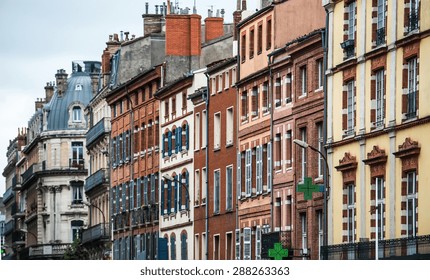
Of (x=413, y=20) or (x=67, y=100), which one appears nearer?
(x=413, y=20)

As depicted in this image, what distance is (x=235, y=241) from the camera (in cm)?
6875

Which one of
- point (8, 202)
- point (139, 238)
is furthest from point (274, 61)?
point (8, 202)

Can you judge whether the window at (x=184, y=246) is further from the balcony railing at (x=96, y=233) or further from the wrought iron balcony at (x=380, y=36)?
the wrought iron balcony at (x=380, y=36)

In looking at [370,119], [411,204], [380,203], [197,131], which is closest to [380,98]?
[370,119]

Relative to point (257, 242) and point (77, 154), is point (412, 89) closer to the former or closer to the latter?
point (257, 242)

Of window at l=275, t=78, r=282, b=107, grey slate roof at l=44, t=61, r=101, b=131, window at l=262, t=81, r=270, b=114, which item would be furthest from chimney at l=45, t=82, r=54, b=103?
window at l=275, t=78, r=282, b=107

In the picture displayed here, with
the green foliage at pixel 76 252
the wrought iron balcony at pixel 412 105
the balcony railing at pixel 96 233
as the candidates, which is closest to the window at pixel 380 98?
the wrought iron balcony at pixel 412 105

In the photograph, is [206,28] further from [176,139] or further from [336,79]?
[336,79]

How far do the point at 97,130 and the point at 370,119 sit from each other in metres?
51.5

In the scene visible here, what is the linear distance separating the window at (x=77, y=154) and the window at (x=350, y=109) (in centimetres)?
6078

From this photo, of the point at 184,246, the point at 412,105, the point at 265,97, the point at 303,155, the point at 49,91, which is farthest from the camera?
the point at 49,91

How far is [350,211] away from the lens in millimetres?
50906

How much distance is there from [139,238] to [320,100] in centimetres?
3107

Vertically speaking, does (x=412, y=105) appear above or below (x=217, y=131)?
below
